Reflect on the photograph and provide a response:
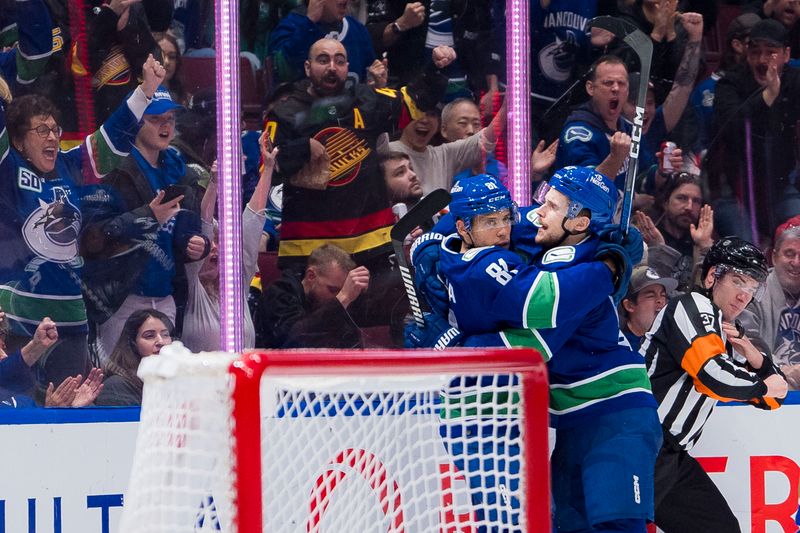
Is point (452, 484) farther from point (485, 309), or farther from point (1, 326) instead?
point (1, 326)

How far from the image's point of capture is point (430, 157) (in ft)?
12.5

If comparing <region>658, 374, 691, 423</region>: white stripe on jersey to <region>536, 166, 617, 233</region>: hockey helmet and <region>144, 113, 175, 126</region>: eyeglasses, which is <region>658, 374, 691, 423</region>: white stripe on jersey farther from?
<region>144, 113, 175, 126</region>: eyeglasses

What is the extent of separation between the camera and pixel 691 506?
3516mm

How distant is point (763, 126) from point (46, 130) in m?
2.43

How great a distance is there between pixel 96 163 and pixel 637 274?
1.87 metres

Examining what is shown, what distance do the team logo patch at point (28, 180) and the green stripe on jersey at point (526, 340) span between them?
1.61 meters

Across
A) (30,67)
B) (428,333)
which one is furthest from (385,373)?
(30,67)

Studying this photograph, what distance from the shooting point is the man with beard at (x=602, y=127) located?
3887mm

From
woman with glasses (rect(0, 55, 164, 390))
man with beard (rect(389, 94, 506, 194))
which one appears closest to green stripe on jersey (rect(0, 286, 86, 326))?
woman with glasses (rect(0, 55, 164, 390))

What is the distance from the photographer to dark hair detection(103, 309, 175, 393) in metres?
3.57

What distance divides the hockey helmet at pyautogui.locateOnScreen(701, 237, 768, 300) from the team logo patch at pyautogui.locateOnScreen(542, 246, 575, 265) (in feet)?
2.79

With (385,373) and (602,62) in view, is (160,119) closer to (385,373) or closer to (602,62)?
(602,62)

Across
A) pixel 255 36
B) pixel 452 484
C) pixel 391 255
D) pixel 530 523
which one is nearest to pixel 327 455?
pixel 452 484

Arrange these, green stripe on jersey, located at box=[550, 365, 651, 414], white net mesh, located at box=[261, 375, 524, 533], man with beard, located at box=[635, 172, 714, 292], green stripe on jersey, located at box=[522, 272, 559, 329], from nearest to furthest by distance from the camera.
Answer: white net mesh, located at box=[261, 375, 524, 533], green stripe on jersey, located at box=[522, 272, 559, 329], green stripe on jersey, located at box=[550, 365, 651, 414], man with beard, located at box=[635, 172, 714, 292]
